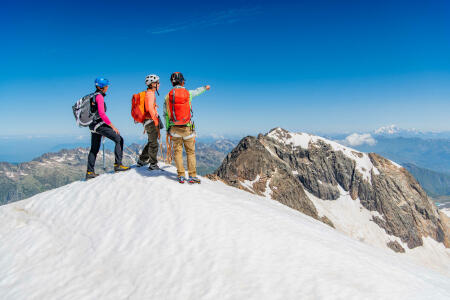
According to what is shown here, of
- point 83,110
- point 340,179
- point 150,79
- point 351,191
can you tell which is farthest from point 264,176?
point 83,110

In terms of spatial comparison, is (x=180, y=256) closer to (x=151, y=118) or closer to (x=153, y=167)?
(x=153, y=167)

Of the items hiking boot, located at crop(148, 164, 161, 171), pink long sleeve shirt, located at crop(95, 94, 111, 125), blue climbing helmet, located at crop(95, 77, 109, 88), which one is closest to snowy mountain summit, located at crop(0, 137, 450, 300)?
hiking boot, located at crop(148, 164, 161, 171)

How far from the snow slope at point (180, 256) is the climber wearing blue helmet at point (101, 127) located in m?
2.71

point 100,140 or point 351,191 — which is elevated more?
point 100,140

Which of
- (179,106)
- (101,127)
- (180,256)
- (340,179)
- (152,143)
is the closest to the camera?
(180,256)

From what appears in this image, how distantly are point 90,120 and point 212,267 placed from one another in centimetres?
885

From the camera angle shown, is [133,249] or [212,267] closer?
[212,267]

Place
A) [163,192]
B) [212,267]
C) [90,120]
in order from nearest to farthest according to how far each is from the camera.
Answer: [212,267]
[163,192]
[90,120]

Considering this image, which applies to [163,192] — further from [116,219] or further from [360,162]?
[360,162]

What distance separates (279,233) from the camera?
771cm

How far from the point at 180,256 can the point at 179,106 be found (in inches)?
225

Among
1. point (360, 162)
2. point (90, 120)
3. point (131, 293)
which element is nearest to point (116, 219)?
point (131, 293)

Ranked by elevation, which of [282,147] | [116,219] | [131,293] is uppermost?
[116,219]

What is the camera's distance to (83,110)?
37.0ft
